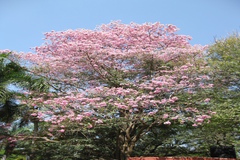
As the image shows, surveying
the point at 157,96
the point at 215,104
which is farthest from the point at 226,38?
the point at 157,96

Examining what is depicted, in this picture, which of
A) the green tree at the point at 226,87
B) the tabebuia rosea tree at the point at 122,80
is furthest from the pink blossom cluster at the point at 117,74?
the green tree at the point at 226,87

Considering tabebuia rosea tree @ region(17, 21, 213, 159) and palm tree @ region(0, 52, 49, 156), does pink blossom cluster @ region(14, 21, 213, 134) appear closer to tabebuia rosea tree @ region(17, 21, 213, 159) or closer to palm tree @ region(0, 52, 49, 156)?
tabebuia rosea tree @ region(17, 21, 213, 159)

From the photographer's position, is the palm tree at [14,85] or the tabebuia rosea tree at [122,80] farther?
the palm tree at [14,85]

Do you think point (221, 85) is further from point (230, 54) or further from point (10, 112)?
A: point (10, 112)

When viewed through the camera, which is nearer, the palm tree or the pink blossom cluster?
the pink blossom cluster

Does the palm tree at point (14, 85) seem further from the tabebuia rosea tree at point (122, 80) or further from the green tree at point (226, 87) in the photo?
the green tree at point (226, 87)

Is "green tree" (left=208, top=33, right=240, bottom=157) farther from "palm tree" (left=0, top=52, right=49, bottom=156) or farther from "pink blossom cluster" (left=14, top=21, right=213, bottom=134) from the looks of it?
"palm tree" (left=0, top=52, right=49, bottom=156)

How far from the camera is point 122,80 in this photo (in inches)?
374

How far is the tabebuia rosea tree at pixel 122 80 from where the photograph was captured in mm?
7887

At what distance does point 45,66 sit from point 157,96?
193 inches

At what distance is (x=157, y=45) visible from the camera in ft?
36.3

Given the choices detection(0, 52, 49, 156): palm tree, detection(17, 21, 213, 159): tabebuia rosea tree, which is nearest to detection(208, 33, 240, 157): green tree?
detection(17, 21, 213, 159): tabebuia rosea tree

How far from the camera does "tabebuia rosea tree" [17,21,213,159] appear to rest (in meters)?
7.89

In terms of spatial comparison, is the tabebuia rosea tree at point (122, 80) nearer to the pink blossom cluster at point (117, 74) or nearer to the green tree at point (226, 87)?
the pink blossom cluster at point (117, 74)
